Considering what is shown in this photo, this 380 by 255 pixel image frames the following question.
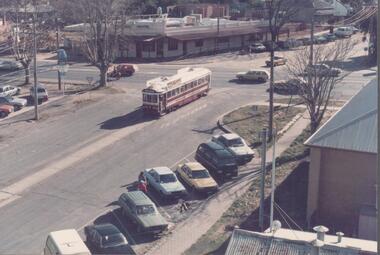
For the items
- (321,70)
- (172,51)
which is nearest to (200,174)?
(321,70)

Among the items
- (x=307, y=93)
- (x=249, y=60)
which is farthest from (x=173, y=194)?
(x=249, y=60)

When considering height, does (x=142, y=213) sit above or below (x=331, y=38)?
below

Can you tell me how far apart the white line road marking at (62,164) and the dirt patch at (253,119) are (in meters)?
6.00

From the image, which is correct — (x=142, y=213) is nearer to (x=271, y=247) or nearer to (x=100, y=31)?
(x=271, y=247)

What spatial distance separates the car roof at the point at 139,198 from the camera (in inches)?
1008

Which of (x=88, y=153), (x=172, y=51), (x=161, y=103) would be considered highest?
(x=172, y=51)

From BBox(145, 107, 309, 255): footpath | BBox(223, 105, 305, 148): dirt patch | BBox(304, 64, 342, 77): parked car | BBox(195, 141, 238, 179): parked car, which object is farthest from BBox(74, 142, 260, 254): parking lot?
BBox(304, 64, 342, 77): parked car

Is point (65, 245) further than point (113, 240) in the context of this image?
No

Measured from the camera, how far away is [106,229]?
76.1ft

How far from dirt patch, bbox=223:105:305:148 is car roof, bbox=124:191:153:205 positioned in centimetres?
1107

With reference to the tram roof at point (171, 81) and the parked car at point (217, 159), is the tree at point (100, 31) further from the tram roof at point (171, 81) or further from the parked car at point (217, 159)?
the parked car at point (217, 159)

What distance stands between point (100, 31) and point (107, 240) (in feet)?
105

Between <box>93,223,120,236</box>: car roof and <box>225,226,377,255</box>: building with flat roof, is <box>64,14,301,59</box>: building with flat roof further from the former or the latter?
<box>225,226,377,255</box>: building with flat roof

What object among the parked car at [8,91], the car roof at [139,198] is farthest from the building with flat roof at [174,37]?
the car roof at [139,198]
